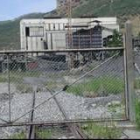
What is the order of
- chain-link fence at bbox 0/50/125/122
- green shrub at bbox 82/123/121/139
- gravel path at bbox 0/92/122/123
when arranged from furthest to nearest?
gravel path at bbox 0/92/122/123, chain-link fence at bbox 0/50/125/122, green shrub at bbox 82/123/121/139

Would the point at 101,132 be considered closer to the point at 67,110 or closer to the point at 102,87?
the point at 67,110

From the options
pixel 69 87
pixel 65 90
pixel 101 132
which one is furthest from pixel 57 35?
pixel 101 132

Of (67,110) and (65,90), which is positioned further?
(67,110)

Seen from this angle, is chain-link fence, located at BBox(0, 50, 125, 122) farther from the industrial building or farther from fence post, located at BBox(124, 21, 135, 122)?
the industrial building

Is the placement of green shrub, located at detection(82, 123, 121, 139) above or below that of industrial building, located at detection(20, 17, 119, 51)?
below

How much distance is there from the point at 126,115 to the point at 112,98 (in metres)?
7.14

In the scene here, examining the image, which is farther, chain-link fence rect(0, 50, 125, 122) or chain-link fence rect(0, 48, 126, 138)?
chain-link fence rect(0, 50, 125, 122)

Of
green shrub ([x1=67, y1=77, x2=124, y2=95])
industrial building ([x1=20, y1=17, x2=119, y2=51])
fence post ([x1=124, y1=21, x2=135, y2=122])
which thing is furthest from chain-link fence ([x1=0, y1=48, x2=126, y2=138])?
industrial building ([x1=20, y1=17, x2=119, y2=51])

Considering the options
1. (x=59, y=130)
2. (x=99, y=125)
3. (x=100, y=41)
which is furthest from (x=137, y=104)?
(x=100, y=41)

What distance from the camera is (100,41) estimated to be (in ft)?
249

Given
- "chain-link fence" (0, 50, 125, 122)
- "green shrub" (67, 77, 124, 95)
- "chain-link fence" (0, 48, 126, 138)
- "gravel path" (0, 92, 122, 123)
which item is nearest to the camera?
"chain-link fence" (0, 48, 126, 138)

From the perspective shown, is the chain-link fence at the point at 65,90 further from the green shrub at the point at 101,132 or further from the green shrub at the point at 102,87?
the green shrub at the point at 101,132

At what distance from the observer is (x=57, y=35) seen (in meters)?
80.2

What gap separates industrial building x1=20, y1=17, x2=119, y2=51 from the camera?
247ft
